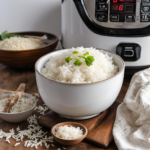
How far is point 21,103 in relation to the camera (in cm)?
75

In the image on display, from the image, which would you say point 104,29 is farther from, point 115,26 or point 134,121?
point 134,121

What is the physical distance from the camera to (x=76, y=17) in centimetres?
90

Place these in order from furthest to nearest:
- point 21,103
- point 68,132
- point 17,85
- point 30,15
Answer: point 30,15 → point 17,85 → point 21,103 → point 68,132

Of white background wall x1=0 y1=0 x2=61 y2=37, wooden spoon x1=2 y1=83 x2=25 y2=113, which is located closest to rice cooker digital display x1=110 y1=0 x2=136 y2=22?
wooden spoon x1=2 y1=83 x2=25 y2=113

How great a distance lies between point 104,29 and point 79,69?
0.92ft

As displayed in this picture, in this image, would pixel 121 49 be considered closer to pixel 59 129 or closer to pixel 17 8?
pixel 59 129

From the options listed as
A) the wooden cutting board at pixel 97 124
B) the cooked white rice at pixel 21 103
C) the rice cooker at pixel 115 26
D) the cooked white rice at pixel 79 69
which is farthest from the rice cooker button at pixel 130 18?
the cooked white rice at pixel 21 103

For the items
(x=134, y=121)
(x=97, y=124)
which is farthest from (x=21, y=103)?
(x=134, y=121)

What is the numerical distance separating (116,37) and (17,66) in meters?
0.50

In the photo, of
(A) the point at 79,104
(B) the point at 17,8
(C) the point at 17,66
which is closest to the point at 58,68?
(A) the point at 79,104

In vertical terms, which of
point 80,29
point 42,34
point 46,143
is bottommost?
point 46,143

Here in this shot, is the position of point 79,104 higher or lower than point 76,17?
lower

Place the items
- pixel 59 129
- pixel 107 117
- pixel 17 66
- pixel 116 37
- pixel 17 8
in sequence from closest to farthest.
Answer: pixel 59 129 → pixel 107 117 → pixel 116 37 → pixel 17 66 → pixel 17 8

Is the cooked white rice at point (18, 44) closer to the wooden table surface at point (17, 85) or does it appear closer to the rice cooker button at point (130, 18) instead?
the wooden table surface at point (17, 85)
